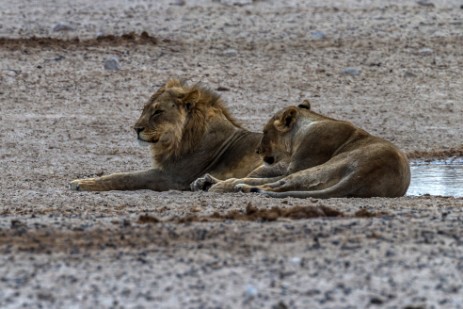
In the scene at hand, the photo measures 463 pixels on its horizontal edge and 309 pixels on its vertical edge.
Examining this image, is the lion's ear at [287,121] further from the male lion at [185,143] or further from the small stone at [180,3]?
the small stone at [180,3]

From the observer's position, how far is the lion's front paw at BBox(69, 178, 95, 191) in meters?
11.8

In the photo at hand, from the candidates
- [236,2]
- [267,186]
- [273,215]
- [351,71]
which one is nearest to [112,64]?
[351,71]

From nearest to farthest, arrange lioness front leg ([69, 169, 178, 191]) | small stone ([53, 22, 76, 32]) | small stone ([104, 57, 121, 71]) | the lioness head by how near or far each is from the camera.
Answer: the lioness head
lioness front leg ([69, 169, 178, 191])
small stone ([104, 57, 121, 71])
small stone ([53, 22, 76, 32])

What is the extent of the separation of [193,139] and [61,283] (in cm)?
534

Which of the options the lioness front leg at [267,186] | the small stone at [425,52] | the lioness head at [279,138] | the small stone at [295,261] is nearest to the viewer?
the small stone at [295,261]

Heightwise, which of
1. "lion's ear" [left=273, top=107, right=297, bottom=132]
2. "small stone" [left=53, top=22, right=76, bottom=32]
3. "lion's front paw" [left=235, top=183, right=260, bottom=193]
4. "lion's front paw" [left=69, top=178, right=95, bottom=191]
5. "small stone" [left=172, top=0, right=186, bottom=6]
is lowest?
"lion's front paw" [left=69, top=178, right=95, bottom=191]

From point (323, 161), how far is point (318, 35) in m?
8.58

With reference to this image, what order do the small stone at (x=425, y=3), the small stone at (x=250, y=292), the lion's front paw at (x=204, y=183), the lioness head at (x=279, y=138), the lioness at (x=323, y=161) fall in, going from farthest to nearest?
the small stone at (x=425, y=3) < the lioness head at (x=279, y=138) < the lion's front paw at (x=204, y=183) < the lioness at (x=323, y=161) < the small stone at (x=250, y=292)

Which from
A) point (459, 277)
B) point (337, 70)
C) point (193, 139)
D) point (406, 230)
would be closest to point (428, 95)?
point (337, 70)

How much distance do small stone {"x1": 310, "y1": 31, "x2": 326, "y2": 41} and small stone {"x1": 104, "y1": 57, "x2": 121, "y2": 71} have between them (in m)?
3.09

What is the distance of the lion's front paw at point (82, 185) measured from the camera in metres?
11.8

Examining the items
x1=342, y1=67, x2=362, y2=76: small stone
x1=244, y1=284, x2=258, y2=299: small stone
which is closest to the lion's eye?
x1=244, y1=284, x2=258, y2=299: small stone

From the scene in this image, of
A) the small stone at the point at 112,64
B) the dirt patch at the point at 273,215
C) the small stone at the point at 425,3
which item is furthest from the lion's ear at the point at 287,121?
the small stone at the point at 425,3

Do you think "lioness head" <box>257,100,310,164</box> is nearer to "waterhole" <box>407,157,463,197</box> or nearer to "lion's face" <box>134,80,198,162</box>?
"lion's face" <box>134,80,198,162</box>
